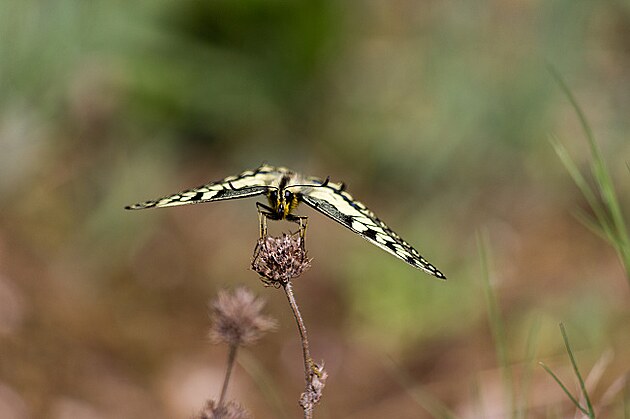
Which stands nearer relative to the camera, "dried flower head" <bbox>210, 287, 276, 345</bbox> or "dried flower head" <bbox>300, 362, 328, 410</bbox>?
"dried flower head" <bbox>300, 362, 328, 410</bbox>

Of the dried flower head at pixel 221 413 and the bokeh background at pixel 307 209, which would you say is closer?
the dried flower head at pixel 221 413

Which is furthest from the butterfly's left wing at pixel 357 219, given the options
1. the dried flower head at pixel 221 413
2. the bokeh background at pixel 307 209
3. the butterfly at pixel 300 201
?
the bokeh background at pixel 307 209

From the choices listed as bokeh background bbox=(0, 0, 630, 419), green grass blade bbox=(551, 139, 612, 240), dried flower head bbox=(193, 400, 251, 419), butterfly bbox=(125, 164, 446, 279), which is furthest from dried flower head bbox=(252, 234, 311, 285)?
bokeh background bbox=(0, 0, 630, 419)

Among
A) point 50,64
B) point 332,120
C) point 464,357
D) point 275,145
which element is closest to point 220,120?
point 275,145

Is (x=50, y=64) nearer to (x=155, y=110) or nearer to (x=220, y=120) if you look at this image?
Answer: (x=155, y=110)

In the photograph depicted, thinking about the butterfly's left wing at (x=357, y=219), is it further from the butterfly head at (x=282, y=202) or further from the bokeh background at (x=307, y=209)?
the bokeh background at (x=307, y=209)

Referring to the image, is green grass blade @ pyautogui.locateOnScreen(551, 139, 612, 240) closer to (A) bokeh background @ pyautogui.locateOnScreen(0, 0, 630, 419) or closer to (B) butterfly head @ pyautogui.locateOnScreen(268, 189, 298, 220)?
(B) butterfly head @ pyautogui.locateOnScreen(268, 189, 298, 220)
